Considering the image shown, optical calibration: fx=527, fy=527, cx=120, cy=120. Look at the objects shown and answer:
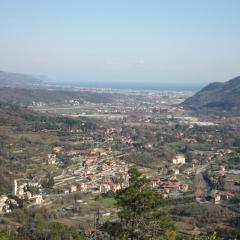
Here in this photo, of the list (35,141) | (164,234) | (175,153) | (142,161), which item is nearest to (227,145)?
(175,153)

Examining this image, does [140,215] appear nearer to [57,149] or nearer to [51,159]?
[51,159]

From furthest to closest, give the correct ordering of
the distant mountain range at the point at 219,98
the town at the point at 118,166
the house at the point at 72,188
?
the distant mountain range at the point at 219,98, the house at the point at 72,188, the town at the point at 118,166

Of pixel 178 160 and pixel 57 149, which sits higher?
pixel 57 149

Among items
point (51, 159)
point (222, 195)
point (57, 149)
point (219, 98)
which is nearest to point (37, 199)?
point (51, 159)

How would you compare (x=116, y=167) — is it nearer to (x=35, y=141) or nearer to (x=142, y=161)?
(x=142, y=161)

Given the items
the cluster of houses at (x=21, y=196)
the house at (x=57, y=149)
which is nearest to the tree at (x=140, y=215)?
the cluster of houses at (x=21, y=196)

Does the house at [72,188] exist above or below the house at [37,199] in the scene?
above

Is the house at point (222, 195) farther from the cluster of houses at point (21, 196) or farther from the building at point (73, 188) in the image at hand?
the cluster of houses at point (21, 196)
